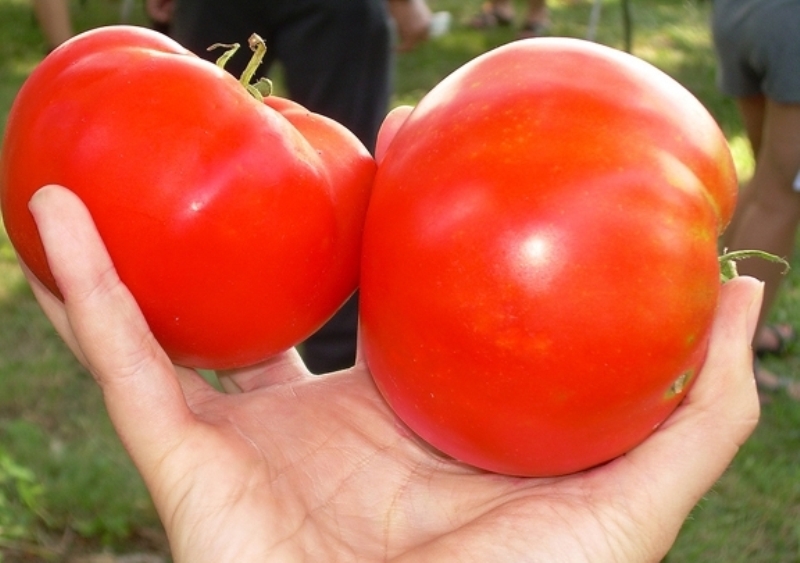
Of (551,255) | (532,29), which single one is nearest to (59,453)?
(551,255)

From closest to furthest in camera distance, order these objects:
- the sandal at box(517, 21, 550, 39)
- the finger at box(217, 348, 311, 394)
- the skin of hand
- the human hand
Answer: the human hand → the finger at box(217, 348, 311, 394) → the skin of hand → the sandal at box(517, 21, 550, 39)

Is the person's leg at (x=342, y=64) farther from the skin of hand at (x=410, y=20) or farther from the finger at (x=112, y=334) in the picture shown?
the finger at (x=112, y=334)

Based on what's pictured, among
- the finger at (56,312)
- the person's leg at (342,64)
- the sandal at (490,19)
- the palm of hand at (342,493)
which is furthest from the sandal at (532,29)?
the finger at (56,312)

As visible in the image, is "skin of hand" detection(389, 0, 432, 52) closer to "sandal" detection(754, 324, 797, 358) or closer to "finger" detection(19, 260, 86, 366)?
"sandal" detection(754, 324, 797, 358)

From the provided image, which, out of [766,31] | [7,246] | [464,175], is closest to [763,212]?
[766,31]

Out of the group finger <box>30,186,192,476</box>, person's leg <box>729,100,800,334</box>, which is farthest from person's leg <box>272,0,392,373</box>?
finger <box>30,186,192,476</box>

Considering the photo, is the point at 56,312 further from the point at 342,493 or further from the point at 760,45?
the point at 760,45

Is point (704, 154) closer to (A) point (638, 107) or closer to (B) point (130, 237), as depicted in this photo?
(A) point (638, 107)

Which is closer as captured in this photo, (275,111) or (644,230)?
(644,230)
